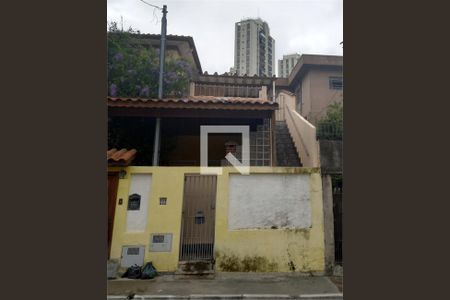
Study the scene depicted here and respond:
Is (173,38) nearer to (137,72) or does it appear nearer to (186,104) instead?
(137,72)

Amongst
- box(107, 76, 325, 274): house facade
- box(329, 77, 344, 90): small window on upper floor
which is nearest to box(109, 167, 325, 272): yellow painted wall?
box(107, 76, 325, 274): house facade

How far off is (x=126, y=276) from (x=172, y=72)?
19.7ft

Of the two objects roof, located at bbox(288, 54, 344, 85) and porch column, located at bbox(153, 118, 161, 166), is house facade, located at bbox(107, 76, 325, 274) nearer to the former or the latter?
porch column, located at bbox(153, 118, 161, 166)

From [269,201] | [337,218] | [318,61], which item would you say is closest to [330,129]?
[337,218]

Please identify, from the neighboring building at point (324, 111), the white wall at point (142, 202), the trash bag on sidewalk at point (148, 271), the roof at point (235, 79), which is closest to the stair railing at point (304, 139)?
the neighboring building at point (324, 111)

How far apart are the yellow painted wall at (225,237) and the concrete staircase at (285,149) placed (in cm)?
243

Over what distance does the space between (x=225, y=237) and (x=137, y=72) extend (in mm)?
5537

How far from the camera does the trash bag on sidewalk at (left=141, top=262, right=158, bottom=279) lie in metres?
5.91

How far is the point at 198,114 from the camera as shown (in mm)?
7172

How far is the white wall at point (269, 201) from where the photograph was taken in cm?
640

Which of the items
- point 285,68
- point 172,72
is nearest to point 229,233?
point 172,72

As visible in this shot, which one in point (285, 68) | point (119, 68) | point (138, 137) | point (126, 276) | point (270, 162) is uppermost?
point (285, 68)

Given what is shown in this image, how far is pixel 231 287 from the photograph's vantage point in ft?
18.0

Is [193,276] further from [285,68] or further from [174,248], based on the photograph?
[285,68]
